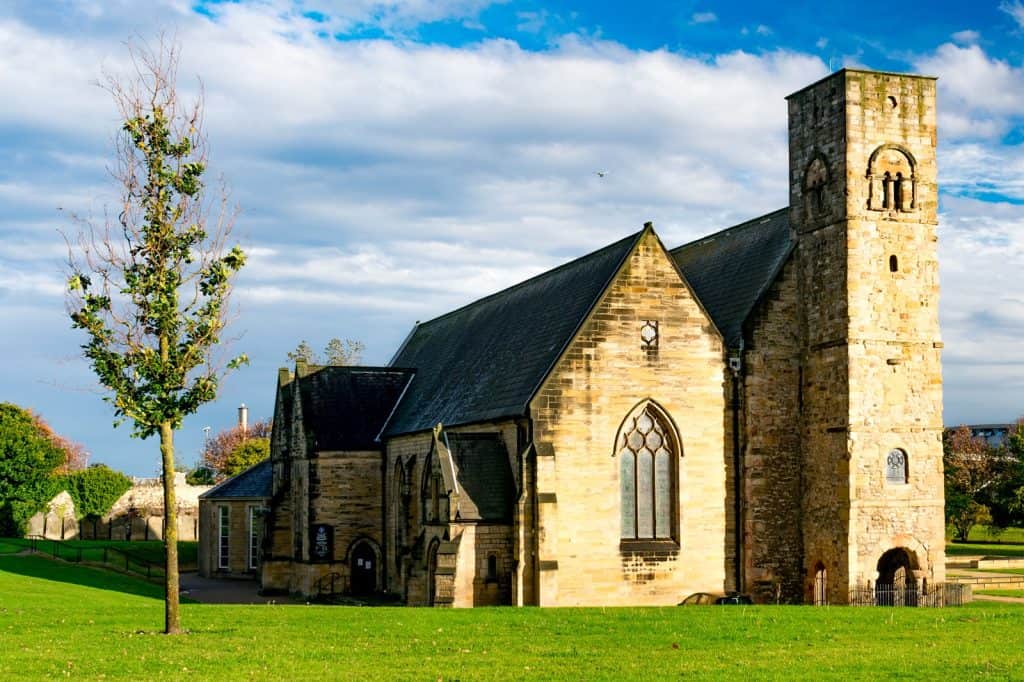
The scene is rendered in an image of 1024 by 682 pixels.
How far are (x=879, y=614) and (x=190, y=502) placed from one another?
192ft

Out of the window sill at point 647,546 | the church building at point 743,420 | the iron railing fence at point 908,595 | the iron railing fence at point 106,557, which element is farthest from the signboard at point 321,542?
the iron railing fence at point 908,595

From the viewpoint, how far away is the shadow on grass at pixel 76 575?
142 feet

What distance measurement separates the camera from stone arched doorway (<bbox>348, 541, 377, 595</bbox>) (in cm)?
4666

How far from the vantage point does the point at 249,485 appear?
56.6m

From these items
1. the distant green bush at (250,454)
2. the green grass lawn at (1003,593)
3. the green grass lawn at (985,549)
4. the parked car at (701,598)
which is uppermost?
the distant green bush at (250,454)

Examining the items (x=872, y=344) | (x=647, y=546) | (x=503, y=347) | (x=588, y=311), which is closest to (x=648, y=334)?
(x=588, y=311)

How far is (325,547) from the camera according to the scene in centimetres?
4622

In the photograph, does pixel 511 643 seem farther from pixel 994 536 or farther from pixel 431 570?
pixel 994 536

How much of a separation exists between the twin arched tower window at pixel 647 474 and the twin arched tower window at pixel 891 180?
372 inches

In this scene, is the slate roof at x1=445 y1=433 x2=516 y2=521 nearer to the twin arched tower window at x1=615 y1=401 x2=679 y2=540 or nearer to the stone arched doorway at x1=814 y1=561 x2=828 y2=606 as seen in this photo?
the twin arched tower window at x1=615 y1=401 x2=679 y2=540

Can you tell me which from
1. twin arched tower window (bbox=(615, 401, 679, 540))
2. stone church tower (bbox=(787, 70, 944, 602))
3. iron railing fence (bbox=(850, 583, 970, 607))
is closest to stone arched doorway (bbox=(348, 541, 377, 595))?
twin arched tower window (bbox=(615, 401, 679, 540))

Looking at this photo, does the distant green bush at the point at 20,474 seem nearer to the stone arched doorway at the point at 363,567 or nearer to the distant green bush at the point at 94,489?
the distant green bush at the point at 94,489

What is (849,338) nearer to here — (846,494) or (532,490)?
(846,494)

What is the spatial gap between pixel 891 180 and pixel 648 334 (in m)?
9.09
